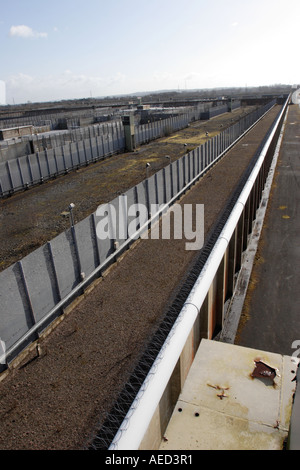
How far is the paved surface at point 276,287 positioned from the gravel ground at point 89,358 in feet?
12.3

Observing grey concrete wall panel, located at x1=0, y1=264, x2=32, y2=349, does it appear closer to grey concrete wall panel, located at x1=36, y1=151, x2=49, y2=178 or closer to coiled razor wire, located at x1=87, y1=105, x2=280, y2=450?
coiled razor wire, located at x1=87, y1=105, x2=280, y2=450

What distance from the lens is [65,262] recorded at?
10609mm

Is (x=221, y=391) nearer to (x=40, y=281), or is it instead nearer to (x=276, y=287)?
(x=40, y=281)

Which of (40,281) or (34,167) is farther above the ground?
(40,281)

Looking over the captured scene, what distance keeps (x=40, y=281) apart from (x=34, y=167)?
78.4 ft

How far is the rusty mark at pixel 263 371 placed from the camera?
8781 mm

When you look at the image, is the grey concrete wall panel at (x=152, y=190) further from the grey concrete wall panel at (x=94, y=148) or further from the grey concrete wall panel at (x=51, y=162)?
the grey concrete wall panel at (x=94, y=148)

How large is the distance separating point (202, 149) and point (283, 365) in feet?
64.1

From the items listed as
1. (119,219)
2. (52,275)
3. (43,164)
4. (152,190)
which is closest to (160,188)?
(152,190)

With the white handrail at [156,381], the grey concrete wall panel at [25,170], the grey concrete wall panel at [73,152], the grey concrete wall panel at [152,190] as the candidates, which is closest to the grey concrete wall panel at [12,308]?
the white handrail at [156,381]

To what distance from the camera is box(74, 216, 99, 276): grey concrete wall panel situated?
1130cm

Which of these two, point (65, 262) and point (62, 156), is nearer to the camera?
point (65, 262)

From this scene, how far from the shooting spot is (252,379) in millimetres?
8750

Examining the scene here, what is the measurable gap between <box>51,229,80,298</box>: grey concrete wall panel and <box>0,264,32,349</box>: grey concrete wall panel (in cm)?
148
